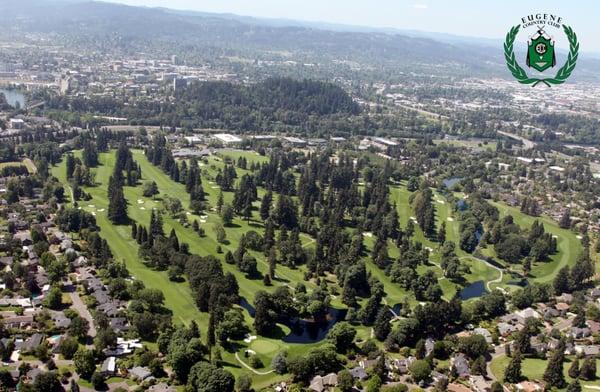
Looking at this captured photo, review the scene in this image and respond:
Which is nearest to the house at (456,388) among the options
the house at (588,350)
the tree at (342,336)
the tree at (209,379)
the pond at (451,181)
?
the tree at (342,336)

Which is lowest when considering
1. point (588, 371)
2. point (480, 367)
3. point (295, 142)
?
point (480, 367)

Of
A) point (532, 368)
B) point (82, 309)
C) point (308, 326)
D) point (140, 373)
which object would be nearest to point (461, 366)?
point (532, 368)

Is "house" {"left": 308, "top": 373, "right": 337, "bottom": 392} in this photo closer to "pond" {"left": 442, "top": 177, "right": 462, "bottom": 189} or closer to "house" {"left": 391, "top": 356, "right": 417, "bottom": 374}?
"house" {"left": 391, "top": 356, "right": 417, "bottom": 374}

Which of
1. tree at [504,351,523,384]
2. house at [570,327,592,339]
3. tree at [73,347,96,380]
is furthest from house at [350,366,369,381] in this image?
house at [570,327,592,339]

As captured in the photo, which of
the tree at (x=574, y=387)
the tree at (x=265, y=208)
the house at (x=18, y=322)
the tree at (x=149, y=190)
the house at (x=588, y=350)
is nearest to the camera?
the tree at (x=574, y=387)

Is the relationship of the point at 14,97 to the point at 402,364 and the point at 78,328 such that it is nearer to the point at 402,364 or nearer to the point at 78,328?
the point at 78,328

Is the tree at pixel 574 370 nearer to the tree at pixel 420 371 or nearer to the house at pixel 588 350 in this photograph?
the house at pixel 588 350
